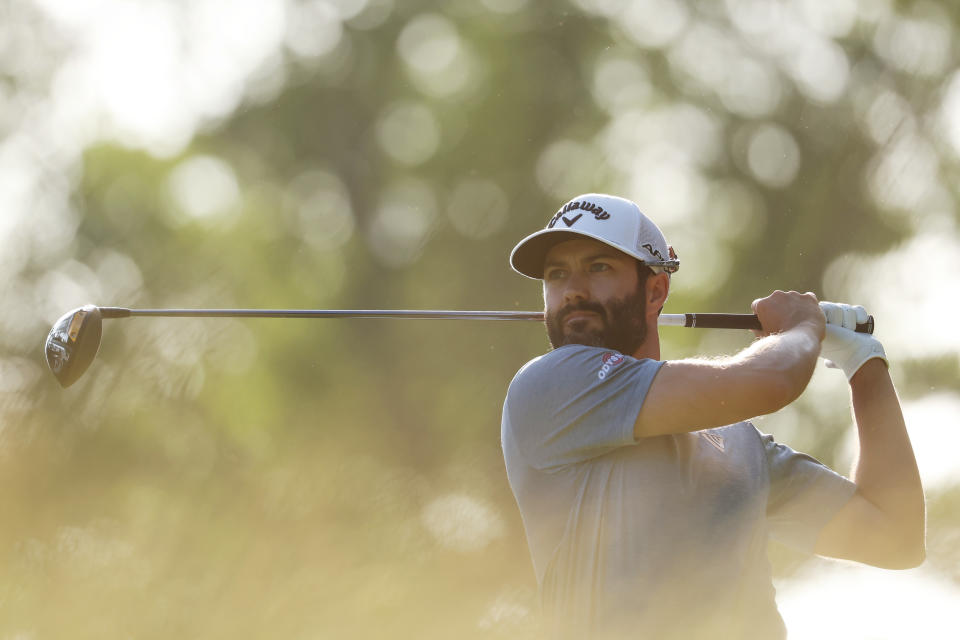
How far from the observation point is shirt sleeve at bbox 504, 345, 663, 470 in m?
2.56

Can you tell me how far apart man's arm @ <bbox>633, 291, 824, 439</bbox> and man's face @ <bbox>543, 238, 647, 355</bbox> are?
342 mm

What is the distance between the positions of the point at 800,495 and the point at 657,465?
684mm

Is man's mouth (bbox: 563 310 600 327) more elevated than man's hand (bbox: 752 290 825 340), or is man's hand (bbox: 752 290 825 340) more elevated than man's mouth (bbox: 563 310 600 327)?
man's mouth (bbox: 563 310 600 327)

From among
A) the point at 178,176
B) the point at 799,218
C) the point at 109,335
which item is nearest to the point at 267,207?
the point at 178,176

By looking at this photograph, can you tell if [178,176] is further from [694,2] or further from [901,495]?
[901,495]

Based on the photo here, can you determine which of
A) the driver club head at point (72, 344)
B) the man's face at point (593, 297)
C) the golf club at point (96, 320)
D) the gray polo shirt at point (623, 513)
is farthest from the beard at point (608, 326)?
the driver club head at point (72, 344)

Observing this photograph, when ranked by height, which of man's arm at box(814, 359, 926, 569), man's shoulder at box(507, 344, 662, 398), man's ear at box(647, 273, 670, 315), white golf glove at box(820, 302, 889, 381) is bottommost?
man's arm at box(814, 359, 926, 569)

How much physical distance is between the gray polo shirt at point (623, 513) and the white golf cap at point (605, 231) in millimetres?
362

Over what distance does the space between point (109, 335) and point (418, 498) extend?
297cm

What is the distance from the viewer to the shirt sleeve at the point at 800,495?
3.05 m

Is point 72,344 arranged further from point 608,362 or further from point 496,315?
point 608,362

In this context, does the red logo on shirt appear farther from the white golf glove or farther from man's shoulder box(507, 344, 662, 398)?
the white golf glove

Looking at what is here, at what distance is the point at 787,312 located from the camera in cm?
292

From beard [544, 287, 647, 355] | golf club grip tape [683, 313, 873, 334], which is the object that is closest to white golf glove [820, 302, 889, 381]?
golf club grip tape [683, 313, 873, 334]
